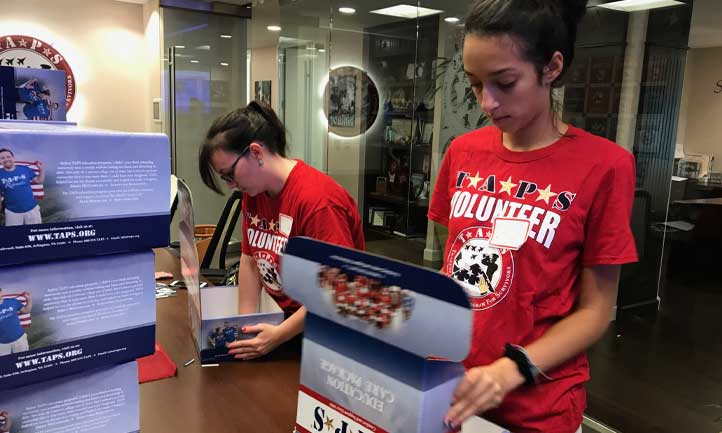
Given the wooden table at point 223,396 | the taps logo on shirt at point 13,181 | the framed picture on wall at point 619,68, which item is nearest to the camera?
the taps logo on shirt at point 13,181

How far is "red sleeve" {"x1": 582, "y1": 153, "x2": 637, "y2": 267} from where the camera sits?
92 centimetres

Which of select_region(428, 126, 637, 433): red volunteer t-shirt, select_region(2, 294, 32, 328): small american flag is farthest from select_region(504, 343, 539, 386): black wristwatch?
select_region(2, 294, 32, 328): small american flag

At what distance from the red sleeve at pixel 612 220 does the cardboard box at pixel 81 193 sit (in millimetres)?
687

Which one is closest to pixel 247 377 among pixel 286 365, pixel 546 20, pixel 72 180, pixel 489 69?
pixel 286 365

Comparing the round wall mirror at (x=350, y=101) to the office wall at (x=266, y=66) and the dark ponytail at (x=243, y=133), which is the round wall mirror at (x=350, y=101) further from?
the dark ponytail at (x=243, y=133)

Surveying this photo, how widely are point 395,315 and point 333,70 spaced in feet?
13.9

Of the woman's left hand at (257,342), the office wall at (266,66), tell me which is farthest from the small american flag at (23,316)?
the office wall at (266,66)

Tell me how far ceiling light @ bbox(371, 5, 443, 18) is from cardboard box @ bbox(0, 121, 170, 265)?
3372 mm

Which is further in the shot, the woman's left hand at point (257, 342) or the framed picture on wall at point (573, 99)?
the framed picture on wall at point (573, 99)

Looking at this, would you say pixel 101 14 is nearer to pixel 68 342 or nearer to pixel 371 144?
pixel 371 144

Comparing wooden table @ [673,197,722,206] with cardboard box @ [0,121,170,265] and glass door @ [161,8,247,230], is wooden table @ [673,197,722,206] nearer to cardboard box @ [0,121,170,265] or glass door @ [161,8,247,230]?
cardboard box @ [0,121,170,265]

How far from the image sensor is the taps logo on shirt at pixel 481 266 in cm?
98

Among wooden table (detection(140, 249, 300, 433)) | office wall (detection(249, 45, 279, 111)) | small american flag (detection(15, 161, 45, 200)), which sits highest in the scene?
office wall (detection(249, 45, 279, 111))

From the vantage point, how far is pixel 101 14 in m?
5.50
